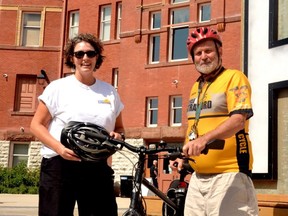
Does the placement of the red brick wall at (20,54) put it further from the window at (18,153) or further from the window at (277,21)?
the window at (277,21)

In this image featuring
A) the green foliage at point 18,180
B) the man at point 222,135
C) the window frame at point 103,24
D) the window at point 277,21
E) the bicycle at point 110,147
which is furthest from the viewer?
the window frame at point 103,24

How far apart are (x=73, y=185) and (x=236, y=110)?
4.26 ft

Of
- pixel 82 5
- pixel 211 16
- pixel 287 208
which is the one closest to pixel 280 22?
pixel 287 208

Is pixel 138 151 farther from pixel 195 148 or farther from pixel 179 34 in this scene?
pixel 179 34

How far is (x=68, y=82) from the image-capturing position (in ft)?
14.4

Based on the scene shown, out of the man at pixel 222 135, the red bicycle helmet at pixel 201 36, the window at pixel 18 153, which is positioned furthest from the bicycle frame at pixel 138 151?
the window at pixel 18 153

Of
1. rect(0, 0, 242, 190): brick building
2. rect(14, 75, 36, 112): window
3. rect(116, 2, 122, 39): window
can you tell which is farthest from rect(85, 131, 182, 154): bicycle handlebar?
rect(14, 75, 36, 112): window

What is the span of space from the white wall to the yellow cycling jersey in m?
8.55

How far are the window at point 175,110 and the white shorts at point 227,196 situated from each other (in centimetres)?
2315

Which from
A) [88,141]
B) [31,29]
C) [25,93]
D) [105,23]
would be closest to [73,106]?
[88,141]

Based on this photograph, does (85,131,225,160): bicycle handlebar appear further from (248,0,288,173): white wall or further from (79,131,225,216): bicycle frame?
(248,0,288,173): white wall

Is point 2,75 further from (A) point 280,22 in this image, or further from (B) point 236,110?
(B) point 236,110

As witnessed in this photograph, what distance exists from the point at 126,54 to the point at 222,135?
85.3 ft

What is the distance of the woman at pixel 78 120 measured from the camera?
13.5 ft
